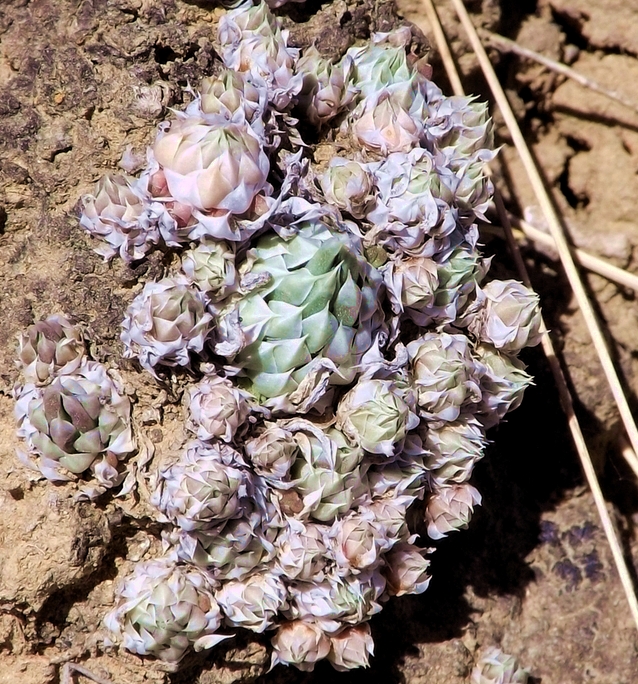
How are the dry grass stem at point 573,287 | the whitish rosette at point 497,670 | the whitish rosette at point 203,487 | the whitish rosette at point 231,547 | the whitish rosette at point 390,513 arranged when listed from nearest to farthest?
the whitish rosette at point 203,487, the whitish rosette at point 231,547, the whitish rosette at point 390,513, the whitish rosette at point 497,670, the dry grass stem at point 573,287

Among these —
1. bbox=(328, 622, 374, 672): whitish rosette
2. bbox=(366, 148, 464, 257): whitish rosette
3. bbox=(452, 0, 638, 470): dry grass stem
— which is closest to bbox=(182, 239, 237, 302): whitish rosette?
bbox=(366, 148, 464, 257): whitish rosette

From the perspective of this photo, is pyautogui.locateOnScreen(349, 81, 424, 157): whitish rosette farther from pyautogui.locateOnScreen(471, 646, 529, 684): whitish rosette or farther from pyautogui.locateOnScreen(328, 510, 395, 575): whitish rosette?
pyautogui.locateOnScreen(471, 646, 529, 684): whitish rosette

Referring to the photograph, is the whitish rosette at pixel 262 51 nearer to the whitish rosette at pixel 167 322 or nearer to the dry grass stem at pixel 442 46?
the whitish rosette at pixel 167 322

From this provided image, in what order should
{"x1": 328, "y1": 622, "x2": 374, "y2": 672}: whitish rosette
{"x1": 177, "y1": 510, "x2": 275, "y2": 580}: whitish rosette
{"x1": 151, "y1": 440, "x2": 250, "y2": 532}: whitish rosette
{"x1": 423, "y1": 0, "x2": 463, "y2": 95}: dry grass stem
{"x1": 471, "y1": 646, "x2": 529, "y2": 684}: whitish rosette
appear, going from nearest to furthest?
1. {"x1": 151, "y1": 440, "x2": 250, "y2": 532}: whitish rosette
2. {"x1": 177, "y1": 510, "x2": 275, "y2": 580}: whitish rosette
3. {"x1": 328, "y1": 622, "x2": 374, "y2": 672}: whitish rosette
4. {"x1": 471, "y1": 646, "x2": 529, "y2": 684}: whitish rosette
5. {"x1": 423, "y1": 0, "x2": 463, "y2": 95}: dry grass stem

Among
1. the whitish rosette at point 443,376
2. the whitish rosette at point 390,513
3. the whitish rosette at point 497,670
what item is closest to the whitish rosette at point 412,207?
the whitish rosette at point 443,376

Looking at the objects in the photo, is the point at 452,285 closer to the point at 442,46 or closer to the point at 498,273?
the point at 498,273

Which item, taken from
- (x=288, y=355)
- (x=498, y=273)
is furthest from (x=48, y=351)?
(x=498, y=273)
